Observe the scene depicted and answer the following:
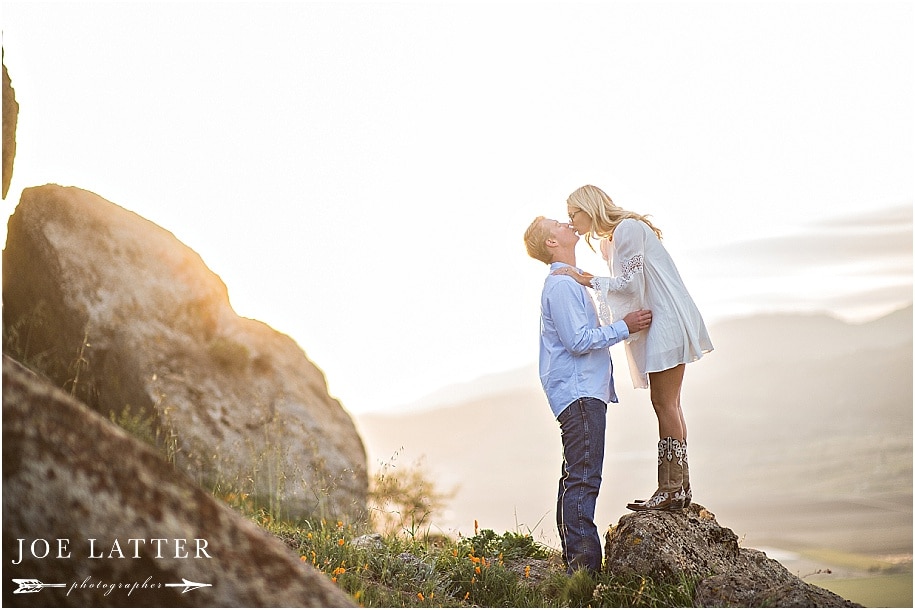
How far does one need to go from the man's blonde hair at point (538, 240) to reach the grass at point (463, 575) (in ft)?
6.36

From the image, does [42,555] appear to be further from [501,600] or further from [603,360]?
[603,360]

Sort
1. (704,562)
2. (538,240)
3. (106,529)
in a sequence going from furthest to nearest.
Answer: (538,240) → (704,562) → (106,529)

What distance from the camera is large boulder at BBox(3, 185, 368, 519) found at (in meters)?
7.61

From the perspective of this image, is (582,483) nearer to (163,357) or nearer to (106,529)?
(106,529)

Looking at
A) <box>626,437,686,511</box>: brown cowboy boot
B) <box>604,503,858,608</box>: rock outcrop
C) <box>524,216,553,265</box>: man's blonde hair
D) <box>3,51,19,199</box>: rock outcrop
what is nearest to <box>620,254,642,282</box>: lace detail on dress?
<box>524,216,553,265</box>: man's blonde hair

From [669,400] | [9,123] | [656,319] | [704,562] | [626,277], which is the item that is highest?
[9,123]

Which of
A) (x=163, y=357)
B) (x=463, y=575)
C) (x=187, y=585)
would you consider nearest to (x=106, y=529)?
(x=187, y=585)

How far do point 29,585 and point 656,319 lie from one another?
139 inches

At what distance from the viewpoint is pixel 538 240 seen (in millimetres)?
5719

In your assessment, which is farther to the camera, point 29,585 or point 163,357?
point 163,357

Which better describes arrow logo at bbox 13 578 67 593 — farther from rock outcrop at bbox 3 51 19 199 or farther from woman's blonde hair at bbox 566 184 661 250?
rock outcrop at bbox 3 51 19 199

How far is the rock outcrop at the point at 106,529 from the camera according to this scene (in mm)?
3398

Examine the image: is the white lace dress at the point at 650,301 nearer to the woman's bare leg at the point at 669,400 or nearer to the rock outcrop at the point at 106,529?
the woman's bare leg at the point at 669,400

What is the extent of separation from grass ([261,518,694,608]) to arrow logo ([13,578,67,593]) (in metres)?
1.34
